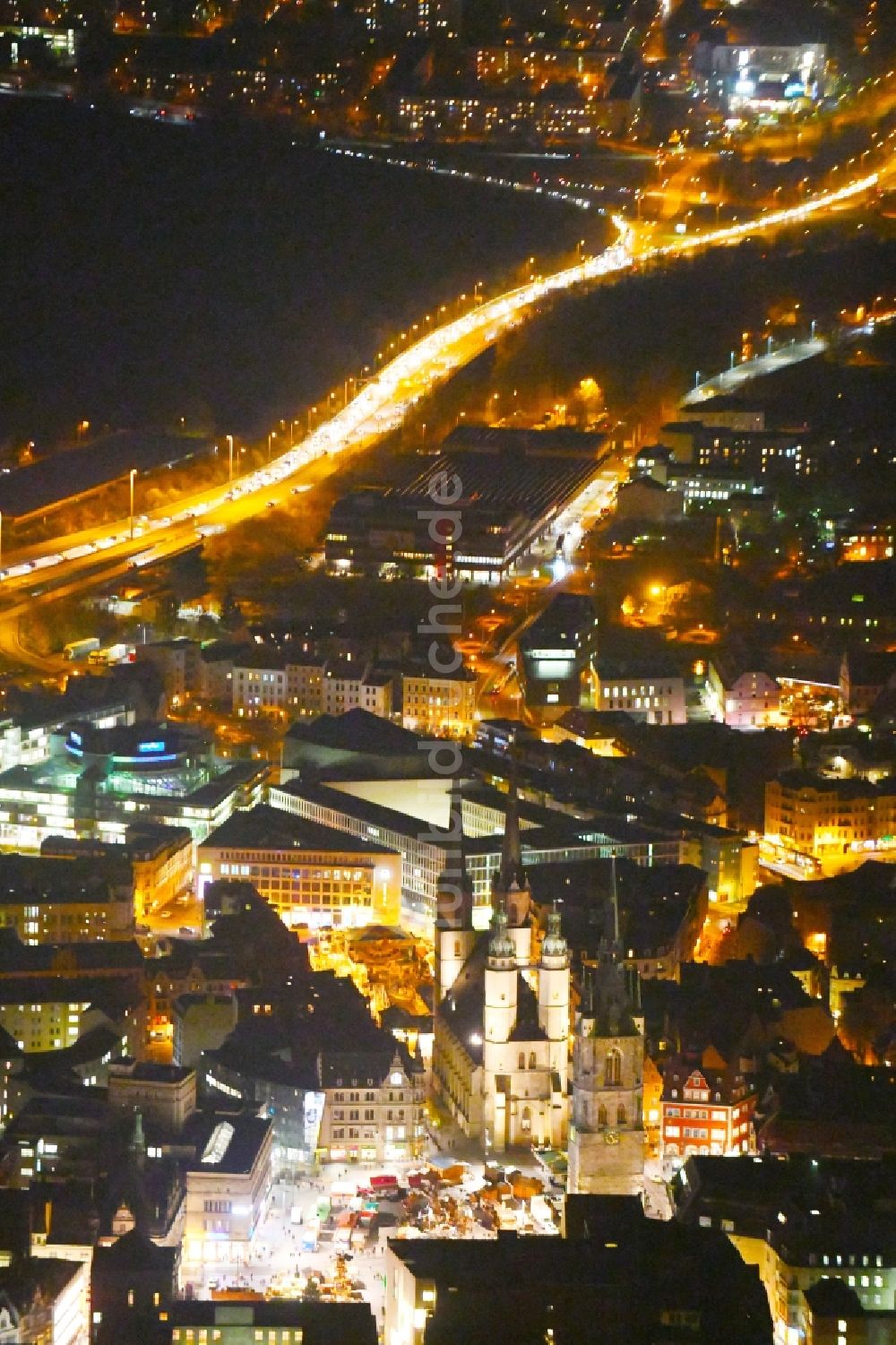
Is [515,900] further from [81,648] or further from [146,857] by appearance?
[81,648]

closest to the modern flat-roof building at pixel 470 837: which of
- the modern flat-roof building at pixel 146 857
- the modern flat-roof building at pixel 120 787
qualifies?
the modern flat-roof building at pixel 120 787

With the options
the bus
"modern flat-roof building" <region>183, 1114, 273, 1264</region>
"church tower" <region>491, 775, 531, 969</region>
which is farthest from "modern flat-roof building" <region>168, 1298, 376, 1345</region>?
the bus

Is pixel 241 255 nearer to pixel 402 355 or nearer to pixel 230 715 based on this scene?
pixel 402 355

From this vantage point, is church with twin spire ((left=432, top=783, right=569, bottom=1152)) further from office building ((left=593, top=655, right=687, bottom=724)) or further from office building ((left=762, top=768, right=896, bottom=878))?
office building ((left=593, top=655, right=687, bottom=724))

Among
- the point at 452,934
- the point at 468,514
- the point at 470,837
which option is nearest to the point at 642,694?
the point at 470,837

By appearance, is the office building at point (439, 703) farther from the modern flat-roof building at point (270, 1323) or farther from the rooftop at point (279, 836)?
the modern flat-roof building at point (270, 1323)

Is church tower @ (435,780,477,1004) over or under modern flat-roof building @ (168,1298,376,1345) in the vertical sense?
over
